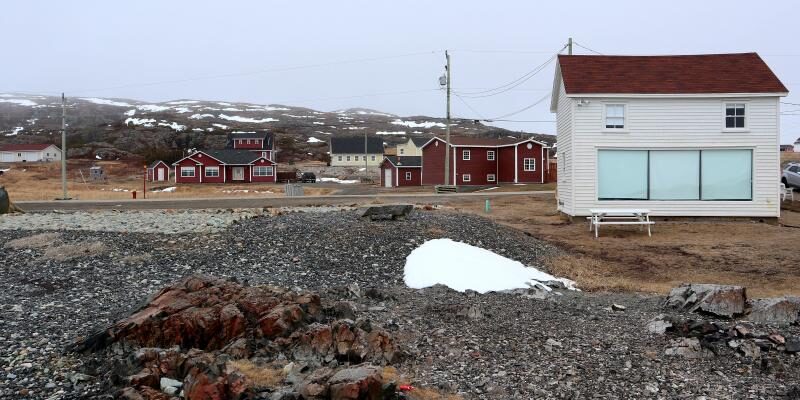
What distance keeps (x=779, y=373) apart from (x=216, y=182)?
74.0m

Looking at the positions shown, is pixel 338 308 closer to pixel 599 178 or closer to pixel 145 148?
pixel 599 178

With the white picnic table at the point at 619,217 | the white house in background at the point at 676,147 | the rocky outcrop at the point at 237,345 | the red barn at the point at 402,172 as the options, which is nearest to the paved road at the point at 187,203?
the white house in background at the point at 676,147

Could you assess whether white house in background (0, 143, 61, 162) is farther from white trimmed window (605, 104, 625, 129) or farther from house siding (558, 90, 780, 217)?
white trimmed window (605, 104, 625, 129)

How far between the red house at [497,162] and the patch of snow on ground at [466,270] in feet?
A: 147

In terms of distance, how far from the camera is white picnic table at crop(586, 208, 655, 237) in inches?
823

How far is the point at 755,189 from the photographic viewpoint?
77.5 ft

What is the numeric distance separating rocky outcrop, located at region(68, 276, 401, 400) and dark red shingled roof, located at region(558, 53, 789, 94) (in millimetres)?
17905

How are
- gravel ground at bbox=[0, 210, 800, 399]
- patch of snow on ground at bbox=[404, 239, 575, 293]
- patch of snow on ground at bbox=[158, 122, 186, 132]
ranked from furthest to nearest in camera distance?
1. patch of snow on ground at bbox=[158, 122, 186, 132]
2. patch of snow on ground at bbox=[404, 239, 575, 293]
3. gravel ground at bbox=[0, 210, 800, 399]

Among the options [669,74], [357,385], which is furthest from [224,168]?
[357,385]

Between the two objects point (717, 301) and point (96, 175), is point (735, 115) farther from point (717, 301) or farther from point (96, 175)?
point (96, 175)

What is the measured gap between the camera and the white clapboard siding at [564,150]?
24203 millimetres

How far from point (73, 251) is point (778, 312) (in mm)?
13591

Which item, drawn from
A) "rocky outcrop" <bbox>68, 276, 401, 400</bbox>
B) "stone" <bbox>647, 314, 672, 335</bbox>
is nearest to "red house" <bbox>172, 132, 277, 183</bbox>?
"rocky outcrop" <bbox>68, 276, 401, 400</bbox>

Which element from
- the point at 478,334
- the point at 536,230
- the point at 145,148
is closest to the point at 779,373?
the point at 478,334
